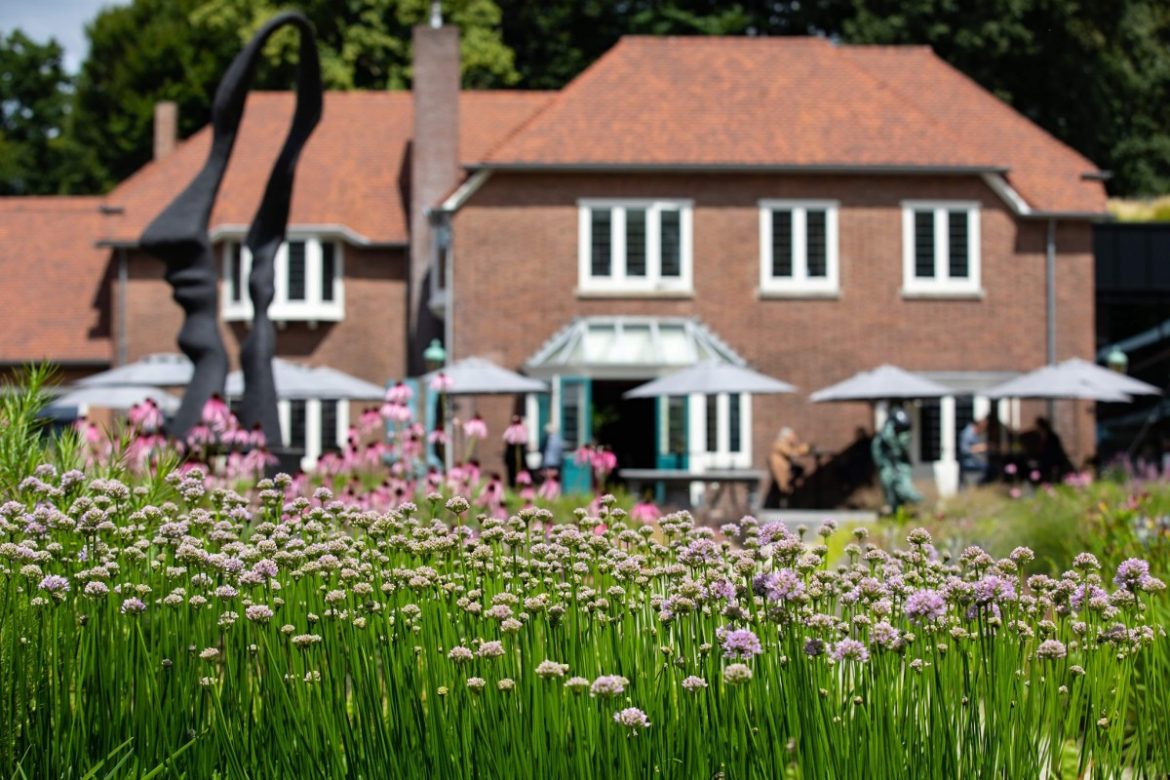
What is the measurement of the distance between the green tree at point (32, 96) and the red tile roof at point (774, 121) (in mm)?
27867

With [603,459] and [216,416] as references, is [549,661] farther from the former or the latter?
[216,416]

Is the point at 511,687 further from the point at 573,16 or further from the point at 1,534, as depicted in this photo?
the point at 573,16

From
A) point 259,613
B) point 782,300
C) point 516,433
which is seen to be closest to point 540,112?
point 782,300

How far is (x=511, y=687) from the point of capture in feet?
12.5

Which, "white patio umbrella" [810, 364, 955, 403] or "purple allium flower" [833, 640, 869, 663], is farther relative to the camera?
"white patio umbrella" [810, 364, 955, 403]

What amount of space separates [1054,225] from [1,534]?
29612mm

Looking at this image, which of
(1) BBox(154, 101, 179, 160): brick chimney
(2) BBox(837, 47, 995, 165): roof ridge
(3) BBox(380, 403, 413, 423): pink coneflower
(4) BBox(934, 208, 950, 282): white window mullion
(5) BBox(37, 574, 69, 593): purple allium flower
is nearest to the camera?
(5) BBox(37, 574, 69, 593): purple allium flower

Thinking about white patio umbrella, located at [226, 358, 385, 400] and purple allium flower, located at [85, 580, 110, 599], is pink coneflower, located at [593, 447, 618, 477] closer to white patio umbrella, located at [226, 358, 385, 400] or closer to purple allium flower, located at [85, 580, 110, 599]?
purple allium flower, located at [85, 580, 110, 599]

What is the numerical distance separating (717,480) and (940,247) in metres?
10.9

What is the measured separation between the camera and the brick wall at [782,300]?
102 ft

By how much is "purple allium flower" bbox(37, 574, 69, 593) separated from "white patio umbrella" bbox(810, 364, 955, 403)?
23.0 meters

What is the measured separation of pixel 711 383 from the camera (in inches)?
1009

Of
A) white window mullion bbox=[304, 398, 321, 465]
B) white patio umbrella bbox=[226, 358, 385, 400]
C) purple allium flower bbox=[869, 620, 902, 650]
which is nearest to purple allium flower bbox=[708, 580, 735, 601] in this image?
purple allium flower bbox=[869, 620, 902, 650]

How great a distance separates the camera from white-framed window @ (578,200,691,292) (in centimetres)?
3116
